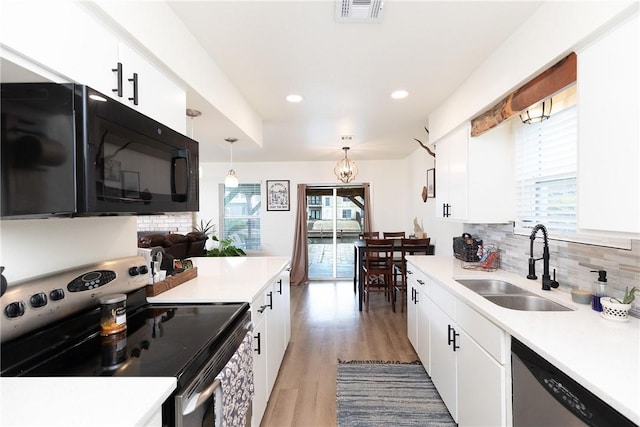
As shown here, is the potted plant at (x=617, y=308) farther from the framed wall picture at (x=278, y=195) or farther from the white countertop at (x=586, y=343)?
the framed wall picture at (x=278, y=195)

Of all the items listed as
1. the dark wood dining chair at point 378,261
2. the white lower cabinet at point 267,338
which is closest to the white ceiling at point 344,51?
the white lower cabinet at point 267,338

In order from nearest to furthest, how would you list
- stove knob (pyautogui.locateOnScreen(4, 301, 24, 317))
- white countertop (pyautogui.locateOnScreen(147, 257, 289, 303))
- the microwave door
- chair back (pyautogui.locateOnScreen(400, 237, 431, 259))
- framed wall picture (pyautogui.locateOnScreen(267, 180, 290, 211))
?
stove knob (pyautogui.locateOnScreen(4, 301, 24, 317)), the microwave door, white countertop (pyautogui.locateOnScreen(147, 257, 289, 303)), chair back (pyautogui.locateOnScreen(400, 237, 431, 259)), framed wall picture (pyautogui.locateOnScreen(267, 180, 290, 211))

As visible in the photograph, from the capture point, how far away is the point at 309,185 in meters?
→ 6.03

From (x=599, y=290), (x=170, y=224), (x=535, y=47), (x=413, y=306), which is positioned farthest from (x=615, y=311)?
(x=170, y=224)

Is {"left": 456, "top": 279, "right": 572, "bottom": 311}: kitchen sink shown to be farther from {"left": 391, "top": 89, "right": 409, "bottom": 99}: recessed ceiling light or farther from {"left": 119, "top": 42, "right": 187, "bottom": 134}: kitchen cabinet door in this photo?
{"left": 119, "top": 42, "right": 187, "bottom": 134}: kitchen cabinet door

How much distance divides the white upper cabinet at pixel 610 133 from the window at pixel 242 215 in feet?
17.9

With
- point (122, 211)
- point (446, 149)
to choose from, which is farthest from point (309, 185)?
point (122, 211)

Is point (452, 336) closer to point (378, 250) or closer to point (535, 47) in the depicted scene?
point (535, 47)

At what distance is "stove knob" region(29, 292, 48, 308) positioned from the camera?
3.25 feet

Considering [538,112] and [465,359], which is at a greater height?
[538,112]

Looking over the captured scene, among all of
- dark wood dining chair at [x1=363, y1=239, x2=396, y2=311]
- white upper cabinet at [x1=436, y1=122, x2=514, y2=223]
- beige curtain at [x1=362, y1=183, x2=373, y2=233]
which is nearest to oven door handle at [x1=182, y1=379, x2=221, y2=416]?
white upper cabinet at [x1=436, y1=122, x2=514, y2=223]

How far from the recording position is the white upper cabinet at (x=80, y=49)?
2.57ft

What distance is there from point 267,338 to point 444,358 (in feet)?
3.87

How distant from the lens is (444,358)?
1.97 metres
